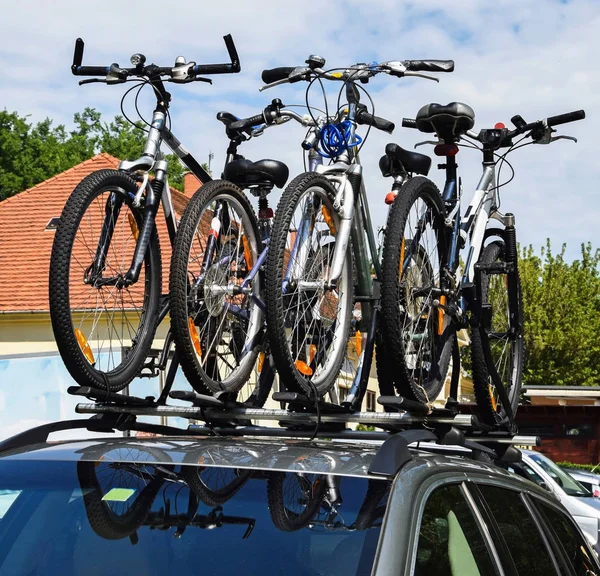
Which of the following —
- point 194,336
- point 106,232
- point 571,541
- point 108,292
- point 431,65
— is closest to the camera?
point 571,541

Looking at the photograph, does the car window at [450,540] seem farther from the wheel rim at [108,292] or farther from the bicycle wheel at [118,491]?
the wheel rim at [108,292]

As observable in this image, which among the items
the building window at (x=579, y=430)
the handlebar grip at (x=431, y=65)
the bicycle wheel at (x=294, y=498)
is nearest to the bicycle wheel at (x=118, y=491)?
the bicycle wheel at (x=294, y=498)

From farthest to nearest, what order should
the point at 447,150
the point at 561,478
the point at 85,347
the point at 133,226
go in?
the point at 561,478 → the point at 447,150 → the point at 133,226 → the point at 85,347

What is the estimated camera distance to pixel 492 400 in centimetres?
603

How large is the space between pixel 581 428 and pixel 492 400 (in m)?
31.1

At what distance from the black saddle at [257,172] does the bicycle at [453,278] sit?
0.70 meters

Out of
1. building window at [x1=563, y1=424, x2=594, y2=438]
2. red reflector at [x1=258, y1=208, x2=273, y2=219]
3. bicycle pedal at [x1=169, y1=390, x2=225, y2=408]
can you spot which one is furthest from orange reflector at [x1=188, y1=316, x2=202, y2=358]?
building window at [x1=563, y1=424, x2=594, y2=438]

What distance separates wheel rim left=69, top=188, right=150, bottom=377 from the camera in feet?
17.8

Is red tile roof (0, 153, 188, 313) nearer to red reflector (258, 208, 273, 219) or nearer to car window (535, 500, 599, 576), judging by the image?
red reflector (258, 208, 273, 219)

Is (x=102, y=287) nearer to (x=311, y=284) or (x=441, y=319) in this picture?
(x=311, y=284)

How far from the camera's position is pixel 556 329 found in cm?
4603

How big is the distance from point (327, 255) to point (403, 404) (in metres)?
1.38

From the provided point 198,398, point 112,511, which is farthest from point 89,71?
point 112,511

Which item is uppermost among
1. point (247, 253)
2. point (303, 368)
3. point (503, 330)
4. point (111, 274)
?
point (247, 253)
